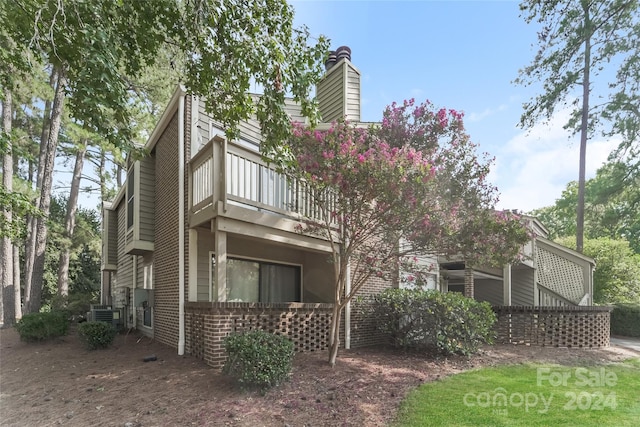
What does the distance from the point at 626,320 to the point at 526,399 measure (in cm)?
1279

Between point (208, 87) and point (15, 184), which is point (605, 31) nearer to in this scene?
point (208, 87)

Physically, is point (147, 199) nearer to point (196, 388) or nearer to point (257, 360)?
point (196, 388)

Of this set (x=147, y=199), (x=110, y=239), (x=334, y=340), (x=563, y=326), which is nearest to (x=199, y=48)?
(x=334, y=340)

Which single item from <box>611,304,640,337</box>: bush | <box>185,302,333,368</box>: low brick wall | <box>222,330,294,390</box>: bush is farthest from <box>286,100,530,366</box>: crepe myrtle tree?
<box>611,304,640,337</box>: bush

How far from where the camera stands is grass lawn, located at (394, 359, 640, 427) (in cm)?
466

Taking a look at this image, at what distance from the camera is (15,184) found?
1523 cm

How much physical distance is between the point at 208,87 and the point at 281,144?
1.32 metres

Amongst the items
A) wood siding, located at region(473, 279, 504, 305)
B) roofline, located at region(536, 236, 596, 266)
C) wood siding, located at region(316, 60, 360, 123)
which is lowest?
wood siding, located at region(473, 279, 504, 305)

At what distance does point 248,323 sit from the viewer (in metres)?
6.70

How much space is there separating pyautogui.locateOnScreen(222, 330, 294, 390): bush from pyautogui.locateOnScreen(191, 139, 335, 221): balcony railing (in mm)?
2342

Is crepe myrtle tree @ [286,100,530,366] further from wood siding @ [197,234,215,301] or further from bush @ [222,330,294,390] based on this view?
wood siding @ [197,234,215,301]

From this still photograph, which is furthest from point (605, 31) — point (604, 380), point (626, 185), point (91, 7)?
point (91, 7)

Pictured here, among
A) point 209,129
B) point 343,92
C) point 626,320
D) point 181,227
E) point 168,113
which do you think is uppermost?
point 343,92

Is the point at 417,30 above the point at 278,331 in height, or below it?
above
